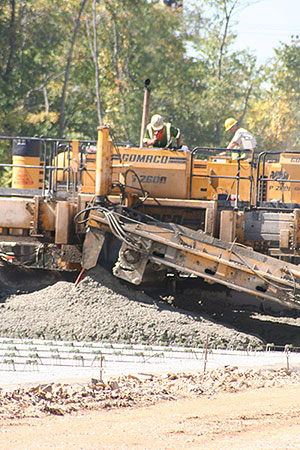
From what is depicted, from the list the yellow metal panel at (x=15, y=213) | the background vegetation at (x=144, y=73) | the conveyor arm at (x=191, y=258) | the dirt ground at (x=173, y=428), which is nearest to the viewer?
the dirt ground at (x=173, y=428)

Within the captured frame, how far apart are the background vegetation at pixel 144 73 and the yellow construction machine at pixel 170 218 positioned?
14.6 meters

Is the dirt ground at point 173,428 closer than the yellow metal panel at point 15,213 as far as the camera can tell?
Yes

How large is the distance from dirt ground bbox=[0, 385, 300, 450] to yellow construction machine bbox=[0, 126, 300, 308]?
11.6 feet

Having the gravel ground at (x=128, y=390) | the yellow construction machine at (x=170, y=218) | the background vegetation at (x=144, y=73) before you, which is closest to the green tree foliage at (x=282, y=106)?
the background vegetation at (x=144, y=73)

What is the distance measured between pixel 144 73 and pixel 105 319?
24200mm

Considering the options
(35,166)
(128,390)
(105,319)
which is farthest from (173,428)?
(35,166)

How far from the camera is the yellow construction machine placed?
10.1m

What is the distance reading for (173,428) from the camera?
5.67 m

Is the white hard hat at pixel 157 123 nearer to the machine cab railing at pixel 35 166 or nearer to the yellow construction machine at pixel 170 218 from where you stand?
the yellow construction machine at pixel 170 218

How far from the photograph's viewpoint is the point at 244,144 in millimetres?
12555

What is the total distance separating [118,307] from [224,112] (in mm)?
21181

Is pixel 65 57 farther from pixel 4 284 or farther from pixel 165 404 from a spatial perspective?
pixel 165 404

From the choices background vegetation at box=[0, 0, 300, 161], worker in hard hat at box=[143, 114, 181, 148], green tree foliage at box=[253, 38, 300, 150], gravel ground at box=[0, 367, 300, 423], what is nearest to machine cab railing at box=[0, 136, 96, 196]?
worker in hard hat at box=[143, 114, 181, 148]

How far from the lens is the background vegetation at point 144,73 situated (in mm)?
26875
